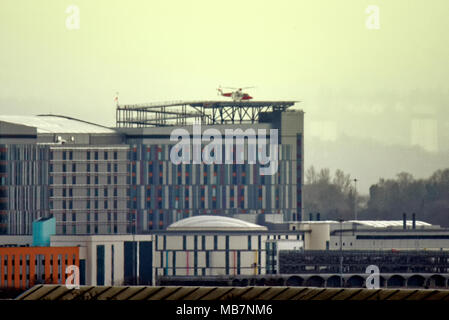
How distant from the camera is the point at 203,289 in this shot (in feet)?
311
